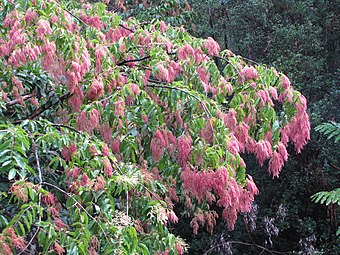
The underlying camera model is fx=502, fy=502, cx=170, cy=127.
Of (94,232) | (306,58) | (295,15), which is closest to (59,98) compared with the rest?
(94,232)

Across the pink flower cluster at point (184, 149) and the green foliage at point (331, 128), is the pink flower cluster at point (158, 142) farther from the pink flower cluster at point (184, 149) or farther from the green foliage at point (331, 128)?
the green foliage at point (331, 128)

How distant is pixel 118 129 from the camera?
96.0 inches

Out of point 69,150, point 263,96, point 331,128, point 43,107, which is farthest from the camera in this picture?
point 331,128

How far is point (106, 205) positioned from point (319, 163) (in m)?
4.77

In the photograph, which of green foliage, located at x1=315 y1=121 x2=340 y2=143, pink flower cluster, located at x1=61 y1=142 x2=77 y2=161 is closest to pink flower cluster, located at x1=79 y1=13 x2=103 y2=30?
pink flower cluster, located at x1=61 y1=142 x2=77 y2=161

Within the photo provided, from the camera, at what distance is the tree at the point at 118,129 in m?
1.93

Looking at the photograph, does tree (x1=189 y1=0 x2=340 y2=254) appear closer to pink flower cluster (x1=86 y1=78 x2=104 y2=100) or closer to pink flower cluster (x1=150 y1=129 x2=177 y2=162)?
pink flower cluster (x1=150 y1=129 x2=177 y2=162)

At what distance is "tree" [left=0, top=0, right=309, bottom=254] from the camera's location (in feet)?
6.33

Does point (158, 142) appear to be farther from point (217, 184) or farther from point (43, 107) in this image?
point (43, 107)

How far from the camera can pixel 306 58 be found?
20.6ft

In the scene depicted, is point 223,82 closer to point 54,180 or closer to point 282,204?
point 54,180

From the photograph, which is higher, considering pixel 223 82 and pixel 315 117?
pixel 223 82

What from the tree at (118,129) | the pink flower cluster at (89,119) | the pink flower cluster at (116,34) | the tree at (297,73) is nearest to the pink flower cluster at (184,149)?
the tree at (118,129)

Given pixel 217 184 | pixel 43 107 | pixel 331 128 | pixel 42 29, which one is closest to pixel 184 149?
pixel 217 184
